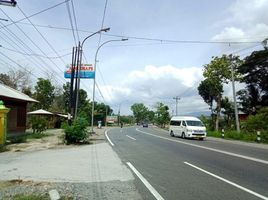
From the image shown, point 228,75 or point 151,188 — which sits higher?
point 228,75

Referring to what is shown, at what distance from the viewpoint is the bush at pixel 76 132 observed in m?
25.2

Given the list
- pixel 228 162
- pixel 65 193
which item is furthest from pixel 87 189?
pixel 228 162

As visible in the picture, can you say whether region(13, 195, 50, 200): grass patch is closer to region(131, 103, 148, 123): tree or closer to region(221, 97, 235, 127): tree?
region(221, 97, 235, 127): tree

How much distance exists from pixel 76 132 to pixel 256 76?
38.1 meters

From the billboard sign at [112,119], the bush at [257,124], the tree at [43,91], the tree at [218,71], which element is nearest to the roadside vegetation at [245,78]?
the tree at [218,71]

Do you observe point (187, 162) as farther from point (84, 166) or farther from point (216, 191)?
point (216, 191)

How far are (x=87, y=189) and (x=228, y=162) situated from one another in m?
7.83

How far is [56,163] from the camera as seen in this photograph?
14.2m

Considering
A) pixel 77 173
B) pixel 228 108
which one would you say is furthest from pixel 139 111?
pixel 77 173

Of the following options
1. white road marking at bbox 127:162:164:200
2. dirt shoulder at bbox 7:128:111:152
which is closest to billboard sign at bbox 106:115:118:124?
dirt shoulder at bbox 7:128:111:152

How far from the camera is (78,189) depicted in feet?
28.9

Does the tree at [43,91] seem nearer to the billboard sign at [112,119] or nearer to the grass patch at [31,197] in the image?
the billboard sign at [112,119]

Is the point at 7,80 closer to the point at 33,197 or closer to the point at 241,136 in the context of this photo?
the point at 241,136

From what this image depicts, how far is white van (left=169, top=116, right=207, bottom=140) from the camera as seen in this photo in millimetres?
33719
